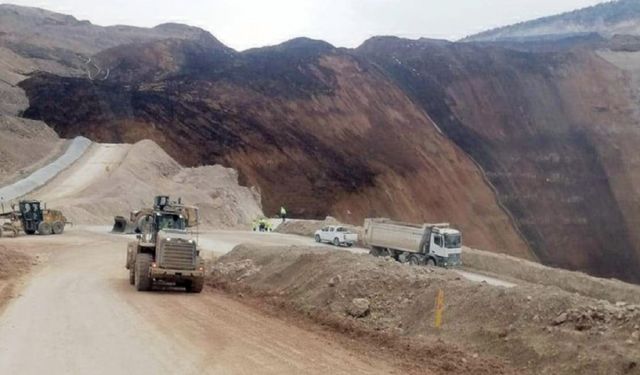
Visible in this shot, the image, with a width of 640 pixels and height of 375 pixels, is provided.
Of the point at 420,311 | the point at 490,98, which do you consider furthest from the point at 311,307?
the point at 490,98

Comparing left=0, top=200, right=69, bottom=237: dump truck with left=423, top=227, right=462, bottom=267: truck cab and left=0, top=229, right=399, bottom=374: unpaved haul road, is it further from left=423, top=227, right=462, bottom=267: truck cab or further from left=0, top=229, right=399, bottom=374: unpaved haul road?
left=423, top=227, right=462, bottom=267: truck cab

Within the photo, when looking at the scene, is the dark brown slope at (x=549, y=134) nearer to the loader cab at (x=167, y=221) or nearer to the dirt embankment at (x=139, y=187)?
the dirt embankment at (x=139, y=187)

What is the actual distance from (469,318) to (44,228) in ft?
112

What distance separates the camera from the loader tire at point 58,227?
42.7 metres

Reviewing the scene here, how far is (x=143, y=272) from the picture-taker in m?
21.0

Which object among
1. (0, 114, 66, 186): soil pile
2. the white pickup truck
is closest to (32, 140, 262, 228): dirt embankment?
(0, 114, 66, 186): soil pile

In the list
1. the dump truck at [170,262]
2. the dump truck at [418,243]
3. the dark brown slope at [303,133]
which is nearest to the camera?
the dump truck at [170,262]

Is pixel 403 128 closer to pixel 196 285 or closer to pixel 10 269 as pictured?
pixel 10 269

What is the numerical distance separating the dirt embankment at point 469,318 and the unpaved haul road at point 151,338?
51.0 inches

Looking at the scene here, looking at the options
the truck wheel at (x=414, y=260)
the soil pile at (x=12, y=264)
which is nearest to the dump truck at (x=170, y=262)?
the soil pile at (x=12, y=264)

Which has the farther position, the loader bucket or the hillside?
the hillside

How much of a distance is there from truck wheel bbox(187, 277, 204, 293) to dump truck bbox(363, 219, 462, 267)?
1860 cm

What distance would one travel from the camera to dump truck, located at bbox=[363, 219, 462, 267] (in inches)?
1474

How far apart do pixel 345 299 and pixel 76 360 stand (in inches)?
266
